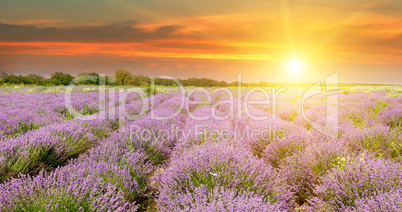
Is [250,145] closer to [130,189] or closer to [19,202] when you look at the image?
[130,189]

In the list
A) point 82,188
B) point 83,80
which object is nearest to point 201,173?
point 82,188

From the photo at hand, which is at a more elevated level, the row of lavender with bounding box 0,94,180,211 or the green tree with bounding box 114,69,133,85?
the green tree with bounding box 114,69,133,85

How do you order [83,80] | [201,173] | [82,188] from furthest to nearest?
[83,80] → [201,173] → [82,188]

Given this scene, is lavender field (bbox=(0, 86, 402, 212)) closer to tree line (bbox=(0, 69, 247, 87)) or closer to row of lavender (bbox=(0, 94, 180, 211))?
row of lavender (bbox=(0, 94, 180, 211))

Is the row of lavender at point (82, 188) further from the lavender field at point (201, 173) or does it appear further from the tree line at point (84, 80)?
the tree line at point (84, 80)

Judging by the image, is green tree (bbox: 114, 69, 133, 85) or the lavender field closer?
the lavender field

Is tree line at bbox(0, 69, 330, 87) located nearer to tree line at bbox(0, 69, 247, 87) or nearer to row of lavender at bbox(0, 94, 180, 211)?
tree line at bbox(0, 69, 247, 87)

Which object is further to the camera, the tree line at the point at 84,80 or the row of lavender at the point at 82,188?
the tree line at the point at 84,80

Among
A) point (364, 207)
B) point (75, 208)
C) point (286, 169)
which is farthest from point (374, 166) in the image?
point (75, 208)

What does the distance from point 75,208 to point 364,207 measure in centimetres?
225

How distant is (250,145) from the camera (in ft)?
13.6

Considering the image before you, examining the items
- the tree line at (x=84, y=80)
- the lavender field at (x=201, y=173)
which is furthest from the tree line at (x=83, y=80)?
the lavender field at (x=201, y=173)

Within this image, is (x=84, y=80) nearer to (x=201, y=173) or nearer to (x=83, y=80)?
(x=83, y=80)

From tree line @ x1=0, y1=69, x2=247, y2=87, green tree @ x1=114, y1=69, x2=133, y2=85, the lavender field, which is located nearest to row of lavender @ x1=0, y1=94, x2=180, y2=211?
the lavender field
